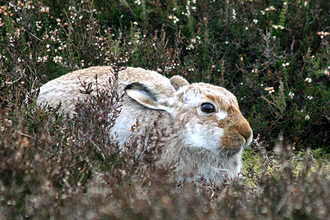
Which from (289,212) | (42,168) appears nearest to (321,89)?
(289,212)

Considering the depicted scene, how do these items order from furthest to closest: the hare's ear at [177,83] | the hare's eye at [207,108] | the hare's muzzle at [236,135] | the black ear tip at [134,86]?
the hare's ear at [177,83], the black ear tip at [134,86], the hare's eye at [207,108], the hare's muzzle at [236,135]

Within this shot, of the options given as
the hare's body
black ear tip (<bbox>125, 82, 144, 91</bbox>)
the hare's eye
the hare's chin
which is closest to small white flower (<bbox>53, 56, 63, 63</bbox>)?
the hare's body

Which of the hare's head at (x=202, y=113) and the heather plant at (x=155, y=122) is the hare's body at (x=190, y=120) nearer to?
the hare's head at (x=202, y=113)

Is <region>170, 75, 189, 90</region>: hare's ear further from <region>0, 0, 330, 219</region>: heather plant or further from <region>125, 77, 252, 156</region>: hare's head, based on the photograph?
<region>0, 0, 330, 219</region>: heather plant

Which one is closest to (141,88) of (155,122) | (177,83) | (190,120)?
(177,83)

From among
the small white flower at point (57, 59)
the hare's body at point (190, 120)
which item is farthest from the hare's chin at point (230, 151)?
the small white flower at point (57, 59)

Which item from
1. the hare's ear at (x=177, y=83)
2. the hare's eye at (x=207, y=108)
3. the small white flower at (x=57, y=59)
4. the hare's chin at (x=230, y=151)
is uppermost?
the hare's eye at (x=207, y=108)

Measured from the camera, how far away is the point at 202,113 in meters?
3.54

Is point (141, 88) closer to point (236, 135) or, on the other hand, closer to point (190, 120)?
point (190, 120)

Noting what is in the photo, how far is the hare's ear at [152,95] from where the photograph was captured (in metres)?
3.80

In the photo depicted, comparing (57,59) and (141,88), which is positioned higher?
(141,88)

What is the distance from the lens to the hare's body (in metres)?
3.36

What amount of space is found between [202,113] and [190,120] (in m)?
0.13

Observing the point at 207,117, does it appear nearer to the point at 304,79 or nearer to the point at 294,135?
the point at 294,135
